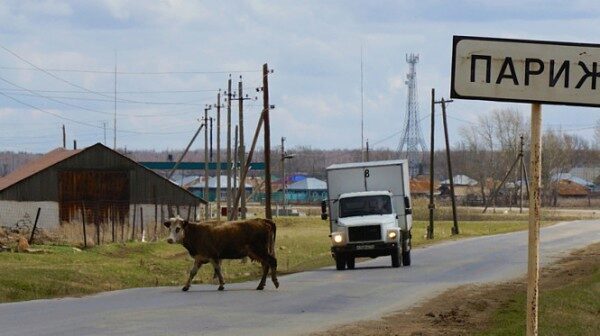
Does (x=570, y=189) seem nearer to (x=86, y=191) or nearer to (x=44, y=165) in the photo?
(x=44, y=165)

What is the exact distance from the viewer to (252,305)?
2191cm

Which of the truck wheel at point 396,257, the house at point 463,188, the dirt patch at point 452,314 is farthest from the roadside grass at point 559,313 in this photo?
the house at point 463,188

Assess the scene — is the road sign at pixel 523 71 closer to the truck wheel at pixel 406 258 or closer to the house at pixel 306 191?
the truck wheel at pixel 406 258

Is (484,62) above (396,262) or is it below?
above

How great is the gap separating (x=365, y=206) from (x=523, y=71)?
89.7 ft

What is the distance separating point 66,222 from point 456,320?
4254 centimetres

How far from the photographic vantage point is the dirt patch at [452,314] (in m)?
17.7

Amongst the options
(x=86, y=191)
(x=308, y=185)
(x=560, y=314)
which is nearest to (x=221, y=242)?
(x=560, y=314)

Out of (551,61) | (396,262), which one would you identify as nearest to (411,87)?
(396,262)

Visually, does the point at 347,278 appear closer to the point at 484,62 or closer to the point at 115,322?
the point at 115,322

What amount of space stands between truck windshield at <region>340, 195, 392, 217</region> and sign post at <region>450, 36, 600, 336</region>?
27.2m

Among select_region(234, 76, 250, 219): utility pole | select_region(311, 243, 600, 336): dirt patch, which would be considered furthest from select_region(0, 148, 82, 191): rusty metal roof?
select_region(311, 243, 600, 336): dirt patch

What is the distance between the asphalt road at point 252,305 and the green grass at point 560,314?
2137 millimetres

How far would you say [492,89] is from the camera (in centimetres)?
944
